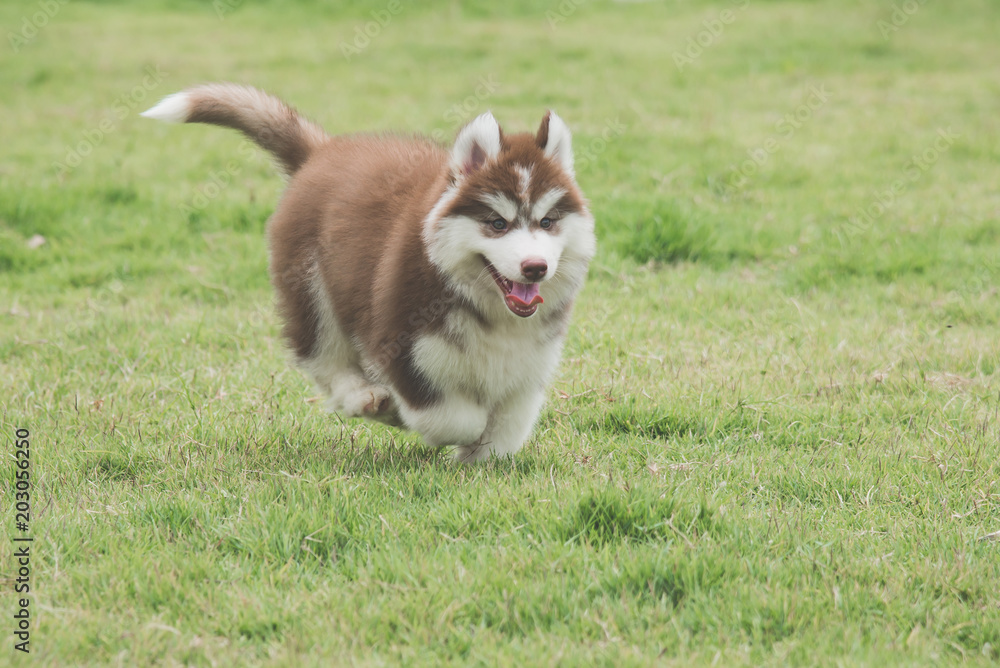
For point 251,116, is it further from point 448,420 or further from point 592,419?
point 592,419

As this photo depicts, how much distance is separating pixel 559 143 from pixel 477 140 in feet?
1.22

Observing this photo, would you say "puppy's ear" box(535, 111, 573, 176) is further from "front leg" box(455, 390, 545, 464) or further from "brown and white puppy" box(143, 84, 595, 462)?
"front leg" box(455, 390, 545, 464)

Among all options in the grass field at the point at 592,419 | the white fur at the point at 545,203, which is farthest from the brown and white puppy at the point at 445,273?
the grass field at the point at 592,419

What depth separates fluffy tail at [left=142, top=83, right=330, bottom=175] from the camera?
14.6ft

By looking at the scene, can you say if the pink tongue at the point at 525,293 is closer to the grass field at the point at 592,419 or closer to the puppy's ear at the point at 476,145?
the puppy's ear at the point at 476,145

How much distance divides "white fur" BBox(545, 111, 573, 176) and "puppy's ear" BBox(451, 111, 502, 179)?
24 cm

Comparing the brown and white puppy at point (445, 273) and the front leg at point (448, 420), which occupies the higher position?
the brown and white puppy at point (445, 273)

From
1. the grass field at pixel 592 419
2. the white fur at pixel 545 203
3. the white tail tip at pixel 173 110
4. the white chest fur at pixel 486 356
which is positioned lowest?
the grass field at pixel 592 419

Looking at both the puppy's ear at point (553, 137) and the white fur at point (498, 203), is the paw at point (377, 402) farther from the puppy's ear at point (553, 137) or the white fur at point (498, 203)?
the puppy's ear at point (553, 137)

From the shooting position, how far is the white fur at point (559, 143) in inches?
151

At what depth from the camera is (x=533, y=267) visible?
11.1 feet

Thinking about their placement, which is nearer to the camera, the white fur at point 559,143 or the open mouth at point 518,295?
the open mouth at point 518,295

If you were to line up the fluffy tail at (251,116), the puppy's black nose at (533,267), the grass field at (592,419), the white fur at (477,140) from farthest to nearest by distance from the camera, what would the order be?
the fluffy tail at (251,116) → the white fur at (477,140) → the puppy's black nose at (533,267) → the grass field at (592,419)

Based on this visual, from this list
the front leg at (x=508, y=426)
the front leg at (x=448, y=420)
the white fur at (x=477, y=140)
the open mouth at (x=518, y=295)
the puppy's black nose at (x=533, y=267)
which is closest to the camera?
the puppy's black nose at (x=533, y=267)
